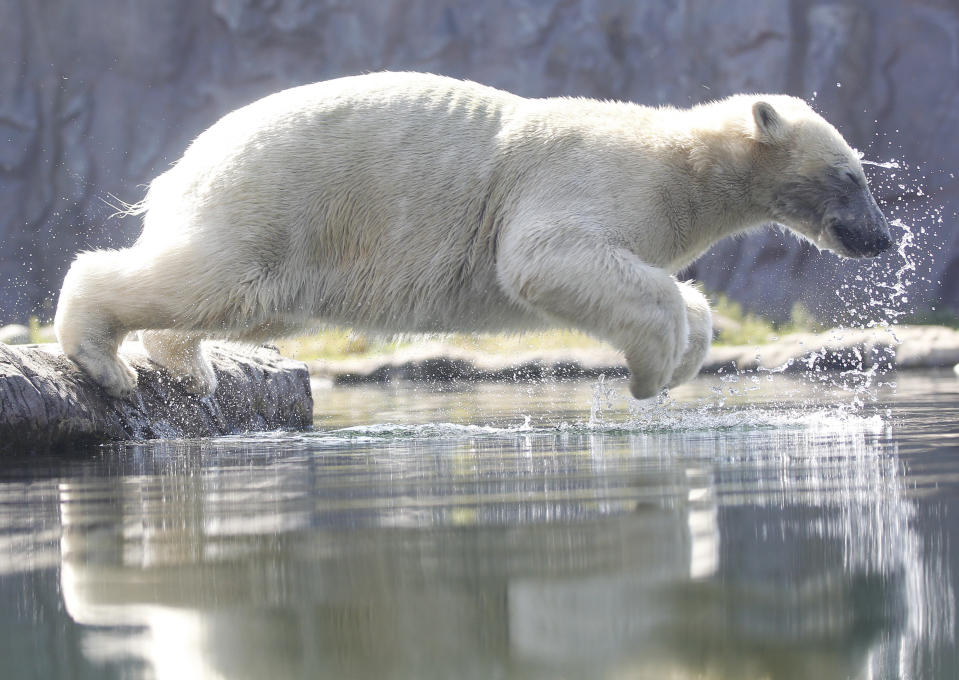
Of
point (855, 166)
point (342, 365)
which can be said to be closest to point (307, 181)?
point (855, 166)

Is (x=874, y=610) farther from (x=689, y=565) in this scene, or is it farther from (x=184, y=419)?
(x=184, y=419)

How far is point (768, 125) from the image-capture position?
361cm

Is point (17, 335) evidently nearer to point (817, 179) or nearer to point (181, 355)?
point (181, 355)

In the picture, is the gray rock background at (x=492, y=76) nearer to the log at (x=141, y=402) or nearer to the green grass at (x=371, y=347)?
the green grass at (x=371, y=347)

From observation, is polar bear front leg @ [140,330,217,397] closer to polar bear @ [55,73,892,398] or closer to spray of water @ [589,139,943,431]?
polar bear @ [55,73,892,398]

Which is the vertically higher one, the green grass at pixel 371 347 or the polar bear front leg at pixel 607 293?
the polar bear front leg at pixel 607 293

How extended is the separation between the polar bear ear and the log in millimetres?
2300

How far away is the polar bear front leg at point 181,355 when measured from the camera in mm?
3980

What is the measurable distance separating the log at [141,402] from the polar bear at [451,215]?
0.47 feet

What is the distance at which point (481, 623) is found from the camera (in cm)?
120

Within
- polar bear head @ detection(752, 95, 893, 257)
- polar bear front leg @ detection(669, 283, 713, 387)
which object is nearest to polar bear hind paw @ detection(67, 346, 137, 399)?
polar bear front leg @ detection(669, 283, 713, 387)

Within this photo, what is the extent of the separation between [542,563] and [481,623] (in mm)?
293

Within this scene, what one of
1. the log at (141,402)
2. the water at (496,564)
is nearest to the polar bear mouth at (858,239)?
the water at (496,564)

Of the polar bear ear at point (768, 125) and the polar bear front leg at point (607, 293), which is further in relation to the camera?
the polar bear ear at point (768, 125)
